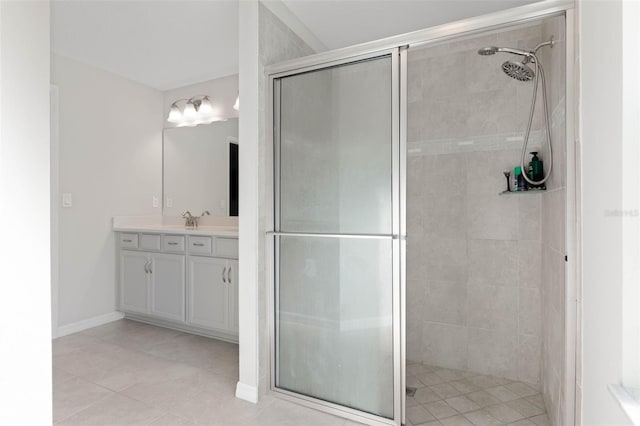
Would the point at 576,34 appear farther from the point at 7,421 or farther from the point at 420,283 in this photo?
the point at 7,421

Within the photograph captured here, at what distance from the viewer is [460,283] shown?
2496 mm

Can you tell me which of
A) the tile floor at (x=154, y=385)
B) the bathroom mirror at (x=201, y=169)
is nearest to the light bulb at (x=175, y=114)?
the bathroom mirror at (x=201, y=169)

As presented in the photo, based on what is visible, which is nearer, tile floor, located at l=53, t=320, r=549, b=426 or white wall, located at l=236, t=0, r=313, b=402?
tile floor, located at l=53, t=320, r=549, b=426

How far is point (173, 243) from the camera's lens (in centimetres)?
321

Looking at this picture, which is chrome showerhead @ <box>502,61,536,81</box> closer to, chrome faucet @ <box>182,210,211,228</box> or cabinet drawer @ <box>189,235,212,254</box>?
cabinet drawer @ <box>189,235,212,254</box>

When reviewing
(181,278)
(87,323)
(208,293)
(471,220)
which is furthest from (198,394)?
(471,220)

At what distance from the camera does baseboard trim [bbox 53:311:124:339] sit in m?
3.11

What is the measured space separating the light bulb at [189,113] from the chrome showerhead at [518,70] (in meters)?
2.99

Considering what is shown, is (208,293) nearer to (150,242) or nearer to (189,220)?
(150,242)

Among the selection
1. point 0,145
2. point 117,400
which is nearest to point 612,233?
point 0,145

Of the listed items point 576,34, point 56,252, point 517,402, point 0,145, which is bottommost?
point 517,402

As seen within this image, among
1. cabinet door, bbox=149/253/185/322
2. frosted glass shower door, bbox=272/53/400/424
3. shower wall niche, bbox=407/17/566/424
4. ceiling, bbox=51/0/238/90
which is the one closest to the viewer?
frosted glass shower door, bbox=272/53/400/424

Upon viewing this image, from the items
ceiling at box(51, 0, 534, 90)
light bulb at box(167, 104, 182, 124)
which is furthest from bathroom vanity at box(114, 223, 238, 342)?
ceiling at box(51, 0, 534, 90)

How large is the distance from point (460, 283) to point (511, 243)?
1.43 ft
